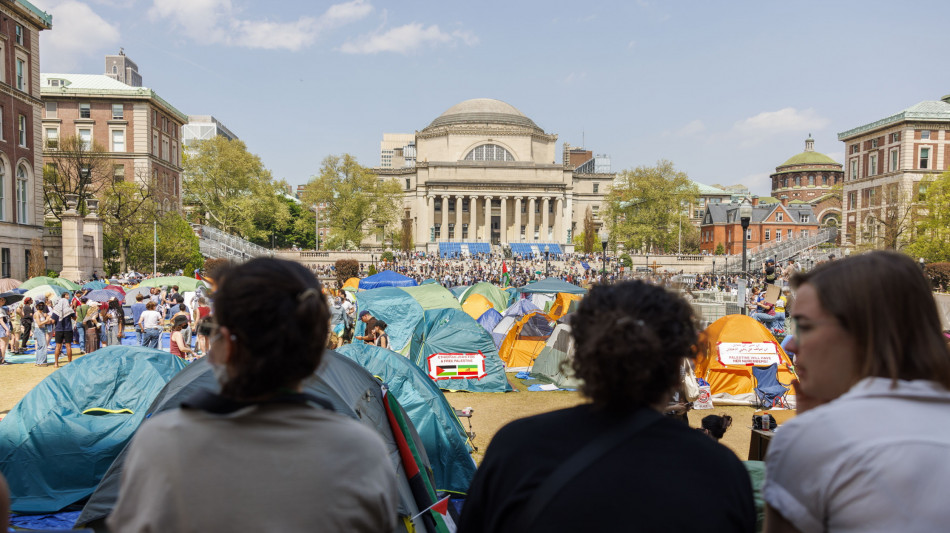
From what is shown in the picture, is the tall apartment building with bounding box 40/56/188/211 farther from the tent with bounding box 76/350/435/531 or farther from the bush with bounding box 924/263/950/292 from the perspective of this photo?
the bush with bounding box 924/263/950/292

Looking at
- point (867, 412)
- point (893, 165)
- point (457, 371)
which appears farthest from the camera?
point (893, 165)

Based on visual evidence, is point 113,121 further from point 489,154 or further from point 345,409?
point 345,409

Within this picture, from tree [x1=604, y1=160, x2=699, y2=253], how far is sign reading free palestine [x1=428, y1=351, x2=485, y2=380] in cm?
5137

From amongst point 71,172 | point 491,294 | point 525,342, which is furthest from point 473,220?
point 525,342

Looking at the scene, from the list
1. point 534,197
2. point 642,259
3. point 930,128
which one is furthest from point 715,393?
point 534,197

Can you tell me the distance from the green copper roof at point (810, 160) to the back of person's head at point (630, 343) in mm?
123424

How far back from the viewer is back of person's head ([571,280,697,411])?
177cm

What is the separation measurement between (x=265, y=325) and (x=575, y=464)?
93cm

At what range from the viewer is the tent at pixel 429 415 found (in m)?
7.84

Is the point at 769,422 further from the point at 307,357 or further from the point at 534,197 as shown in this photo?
the point at 534,197

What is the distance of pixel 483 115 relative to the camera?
94000 mm

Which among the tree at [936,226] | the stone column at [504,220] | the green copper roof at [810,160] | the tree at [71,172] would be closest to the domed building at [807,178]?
the green copper roof at [810,160]

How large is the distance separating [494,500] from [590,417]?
0.37 m

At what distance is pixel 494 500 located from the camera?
5.94 feet
